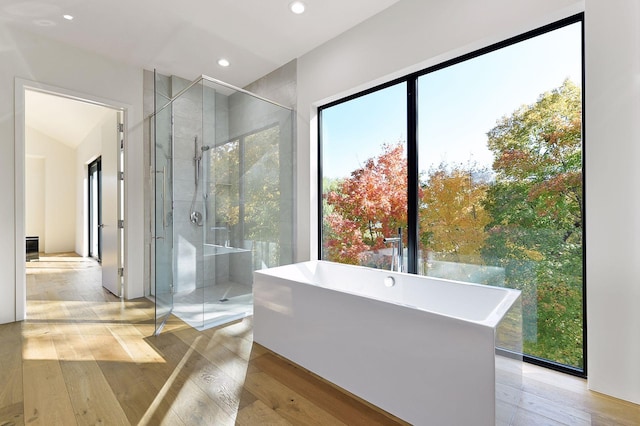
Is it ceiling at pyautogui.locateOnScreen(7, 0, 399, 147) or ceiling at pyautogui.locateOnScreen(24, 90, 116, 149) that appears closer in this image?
ceiling at pyautogui.locateOnScreen(7, 0, 399, 147)

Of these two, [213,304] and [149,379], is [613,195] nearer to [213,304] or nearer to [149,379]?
[149,379]

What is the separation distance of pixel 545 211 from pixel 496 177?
0.36 metres

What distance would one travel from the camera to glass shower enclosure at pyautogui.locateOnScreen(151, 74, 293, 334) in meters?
2.83

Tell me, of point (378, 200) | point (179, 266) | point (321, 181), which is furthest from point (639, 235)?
point (179, 266)

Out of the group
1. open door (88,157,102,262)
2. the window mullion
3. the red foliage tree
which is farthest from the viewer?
open door (88,157,102,262)

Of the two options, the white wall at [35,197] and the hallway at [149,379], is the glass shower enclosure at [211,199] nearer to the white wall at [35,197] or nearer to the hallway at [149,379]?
the hallway at [149,379]

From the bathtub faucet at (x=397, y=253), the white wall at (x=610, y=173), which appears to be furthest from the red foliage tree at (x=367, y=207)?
the white wall at (x=610, y=173)

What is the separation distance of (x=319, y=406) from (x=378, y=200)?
1742mm

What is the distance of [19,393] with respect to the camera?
1.78 m

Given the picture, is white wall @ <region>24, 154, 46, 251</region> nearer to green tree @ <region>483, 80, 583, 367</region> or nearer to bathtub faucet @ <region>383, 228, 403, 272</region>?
bathtub faucet @ <region>383, 228, 403, 272</region>

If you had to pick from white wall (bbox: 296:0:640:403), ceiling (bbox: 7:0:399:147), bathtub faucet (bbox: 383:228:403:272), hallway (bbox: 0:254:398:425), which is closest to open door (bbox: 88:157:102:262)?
ceiling (bbox: 7:0:399:147)

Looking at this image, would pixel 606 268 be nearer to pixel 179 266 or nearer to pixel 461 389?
Answer: pixel 461 389

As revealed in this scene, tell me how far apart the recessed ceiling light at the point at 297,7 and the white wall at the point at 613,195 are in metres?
1.96

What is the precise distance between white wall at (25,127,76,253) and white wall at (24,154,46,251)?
0.12ft
